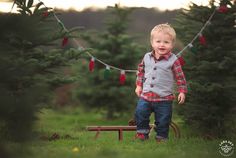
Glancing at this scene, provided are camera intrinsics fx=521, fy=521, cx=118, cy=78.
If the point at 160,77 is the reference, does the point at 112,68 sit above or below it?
below

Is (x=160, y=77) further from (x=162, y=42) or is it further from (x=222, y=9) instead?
(x=222, y=9)

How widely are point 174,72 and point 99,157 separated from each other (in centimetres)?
227

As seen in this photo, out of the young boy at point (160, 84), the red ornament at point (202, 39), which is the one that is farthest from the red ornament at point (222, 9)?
the young boy at point (160, 84)

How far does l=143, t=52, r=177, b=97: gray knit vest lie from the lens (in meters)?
6.28

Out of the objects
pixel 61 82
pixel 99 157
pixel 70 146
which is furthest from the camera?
pixel 61 82

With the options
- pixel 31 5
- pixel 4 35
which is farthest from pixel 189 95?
pixel 4 35

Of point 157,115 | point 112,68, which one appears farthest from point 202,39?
point 112,68

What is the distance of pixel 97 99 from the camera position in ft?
39.2

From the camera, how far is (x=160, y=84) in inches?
247

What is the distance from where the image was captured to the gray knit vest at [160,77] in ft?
20.6

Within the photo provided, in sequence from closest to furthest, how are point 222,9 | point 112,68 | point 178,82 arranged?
Answer: point 178,82 < point 222,9 < point 112,68

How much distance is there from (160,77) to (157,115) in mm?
471

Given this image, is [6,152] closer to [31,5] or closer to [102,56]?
[31,5]

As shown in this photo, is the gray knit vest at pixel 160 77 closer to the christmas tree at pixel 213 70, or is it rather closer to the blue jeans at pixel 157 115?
the blue jeans at pixel 157 115
